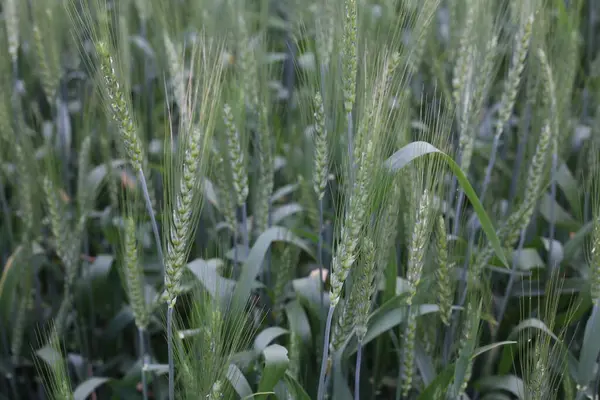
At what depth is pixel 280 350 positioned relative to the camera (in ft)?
4.18

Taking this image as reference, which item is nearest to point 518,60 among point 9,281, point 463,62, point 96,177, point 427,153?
point 463,62

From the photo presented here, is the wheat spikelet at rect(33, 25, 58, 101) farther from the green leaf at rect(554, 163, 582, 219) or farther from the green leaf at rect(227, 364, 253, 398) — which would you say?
the green leaf at rect(554, 163, 582, 219)

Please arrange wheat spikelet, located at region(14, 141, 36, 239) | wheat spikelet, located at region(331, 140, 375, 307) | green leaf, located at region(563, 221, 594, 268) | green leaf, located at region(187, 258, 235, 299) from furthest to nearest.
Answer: wheat spikelet, located at region(14, 141, 36, 239) < green leaf, located at region(563, 221, 594, 268) < green leaf, located at region(187, 258, 235, 299) < wheat spikelet, located at region(331, 140, 375, 307)

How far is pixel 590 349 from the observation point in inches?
52.9

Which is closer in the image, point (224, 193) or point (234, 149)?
point (234, 149)

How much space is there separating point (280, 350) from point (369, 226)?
0.99 feet

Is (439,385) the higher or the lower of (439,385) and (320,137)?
the lower

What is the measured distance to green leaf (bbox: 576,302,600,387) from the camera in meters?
1.34

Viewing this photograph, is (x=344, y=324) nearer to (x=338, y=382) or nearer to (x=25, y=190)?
(x=338, y=382)

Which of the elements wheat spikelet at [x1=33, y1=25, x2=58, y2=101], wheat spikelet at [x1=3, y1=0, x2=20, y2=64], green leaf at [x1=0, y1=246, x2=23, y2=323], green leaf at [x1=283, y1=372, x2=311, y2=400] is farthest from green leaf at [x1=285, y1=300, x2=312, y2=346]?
wheat spikelet at [x1=3, y1=0, x2=20, y2=64]

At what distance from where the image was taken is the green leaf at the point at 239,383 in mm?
1271

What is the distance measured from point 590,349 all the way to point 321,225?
1.81 feet

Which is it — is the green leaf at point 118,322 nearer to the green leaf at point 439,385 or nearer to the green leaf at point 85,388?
the green leaf at point 85,388

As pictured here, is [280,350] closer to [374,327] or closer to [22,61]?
[374,327]
